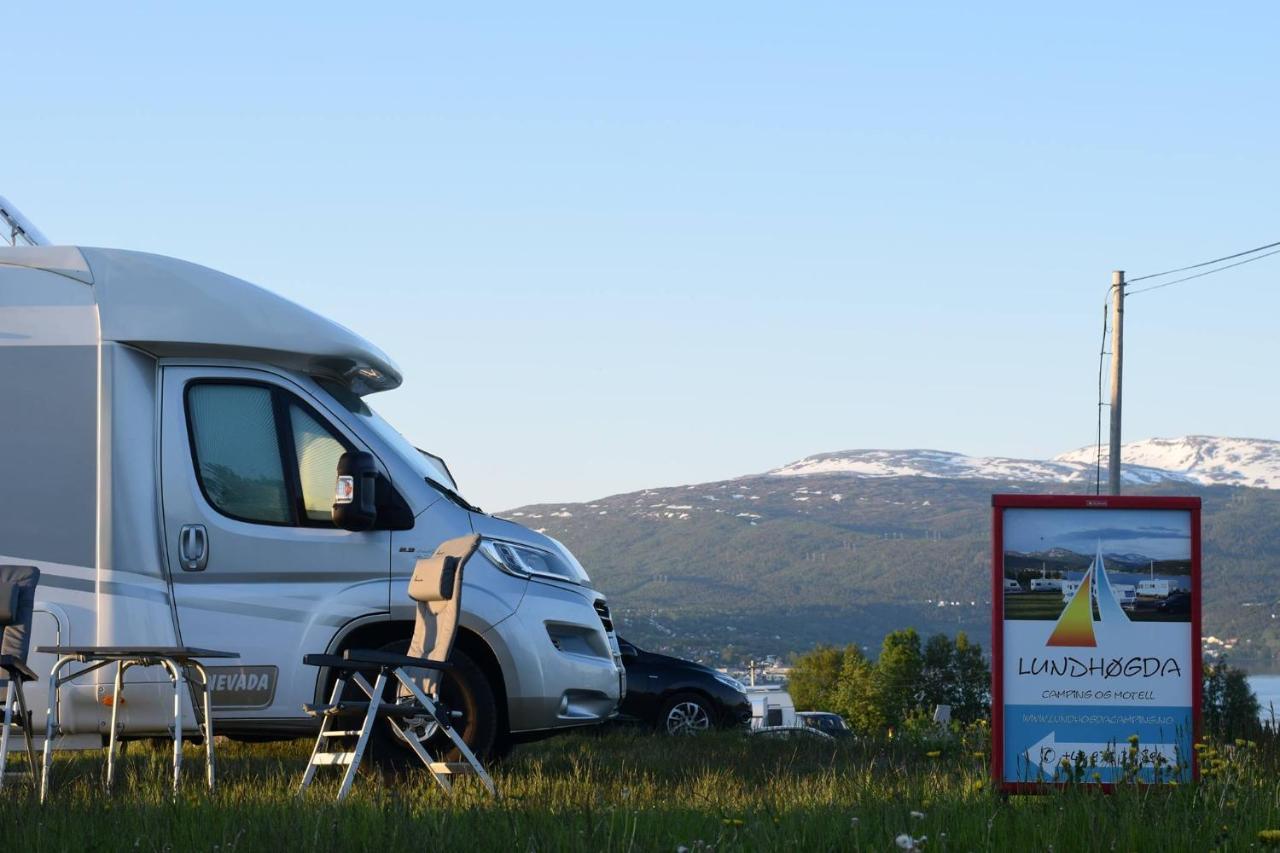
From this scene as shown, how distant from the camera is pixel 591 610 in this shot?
33.9 feet

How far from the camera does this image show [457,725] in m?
9.67

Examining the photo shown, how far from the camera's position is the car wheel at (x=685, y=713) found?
17859 millimetres

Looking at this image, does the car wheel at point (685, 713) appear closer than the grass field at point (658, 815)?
No

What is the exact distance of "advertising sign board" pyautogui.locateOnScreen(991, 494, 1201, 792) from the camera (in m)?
7.49

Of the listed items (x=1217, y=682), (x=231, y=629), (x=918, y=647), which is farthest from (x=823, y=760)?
(x=918, y=647)

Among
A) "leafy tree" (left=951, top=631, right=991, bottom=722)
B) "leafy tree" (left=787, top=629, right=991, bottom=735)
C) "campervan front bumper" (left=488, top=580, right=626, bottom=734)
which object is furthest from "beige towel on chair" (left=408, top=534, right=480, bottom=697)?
"leafy tree" (left=951, top=631, right=991, bottom=722)

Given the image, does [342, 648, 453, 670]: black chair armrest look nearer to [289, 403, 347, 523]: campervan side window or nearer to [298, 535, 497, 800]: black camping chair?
[298, 535, 497, 800]: black camping chair

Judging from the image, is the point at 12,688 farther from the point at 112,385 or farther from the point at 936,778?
the point at 936,778

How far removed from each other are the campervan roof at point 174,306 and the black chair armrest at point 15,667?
86.2 inches

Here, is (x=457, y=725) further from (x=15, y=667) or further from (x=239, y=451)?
(x=15, y=667)

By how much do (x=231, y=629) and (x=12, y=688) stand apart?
1.27m

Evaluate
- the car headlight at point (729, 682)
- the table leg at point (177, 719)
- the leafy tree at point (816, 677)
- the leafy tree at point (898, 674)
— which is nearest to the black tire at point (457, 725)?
the table leg at point (177, 719)

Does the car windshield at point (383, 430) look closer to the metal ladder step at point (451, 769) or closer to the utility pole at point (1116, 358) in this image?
the metal ladder step at point (451, 769)

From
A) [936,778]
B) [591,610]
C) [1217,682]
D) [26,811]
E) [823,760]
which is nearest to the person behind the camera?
[26,811]
